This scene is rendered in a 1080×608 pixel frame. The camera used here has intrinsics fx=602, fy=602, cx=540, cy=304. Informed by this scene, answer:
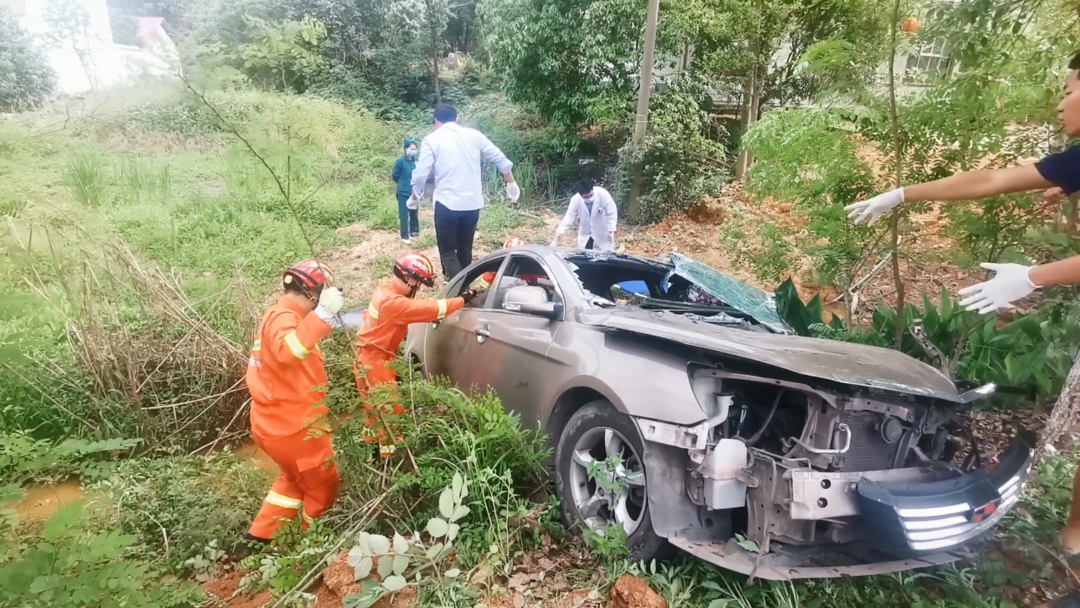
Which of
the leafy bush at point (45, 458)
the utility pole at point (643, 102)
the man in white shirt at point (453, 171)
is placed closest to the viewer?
the leafy bush at point (45, 458)

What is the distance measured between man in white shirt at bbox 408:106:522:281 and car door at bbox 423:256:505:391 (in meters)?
1.41

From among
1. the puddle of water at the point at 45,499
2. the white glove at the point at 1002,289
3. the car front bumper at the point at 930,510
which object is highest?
the white glove at the point at 1002,289

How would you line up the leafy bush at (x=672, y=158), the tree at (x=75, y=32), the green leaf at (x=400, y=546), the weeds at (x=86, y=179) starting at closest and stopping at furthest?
the green leaf at (x=400, y=546), the tree at (x=75, y=32), the weeds at (x=86, y=179), the leafy bush at (x=672, y=158)

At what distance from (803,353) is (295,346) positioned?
2.34 metres

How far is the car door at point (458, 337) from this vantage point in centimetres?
379

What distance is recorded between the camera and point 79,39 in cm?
452

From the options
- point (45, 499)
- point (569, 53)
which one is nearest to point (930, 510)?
point (45, 499)

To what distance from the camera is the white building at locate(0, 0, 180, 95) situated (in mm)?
4352

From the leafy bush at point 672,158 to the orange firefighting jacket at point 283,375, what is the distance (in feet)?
20.1

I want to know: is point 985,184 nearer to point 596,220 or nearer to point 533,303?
point 533,303

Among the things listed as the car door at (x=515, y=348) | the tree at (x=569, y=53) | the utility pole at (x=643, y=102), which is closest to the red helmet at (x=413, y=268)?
the car door at (x=515, y=348)

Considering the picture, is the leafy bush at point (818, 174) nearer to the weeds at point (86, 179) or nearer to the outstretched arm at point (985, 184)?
the outstretched arm at point (985, 184)

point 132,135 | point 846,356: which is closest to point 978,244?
point 846,356

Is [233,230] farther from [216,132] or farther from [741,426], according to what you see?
[741,426]
